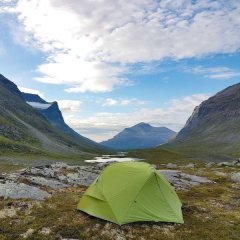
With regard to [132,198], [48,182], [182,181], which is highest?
[132,198]

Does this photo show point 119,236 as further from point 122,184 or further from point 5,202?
point 5,202

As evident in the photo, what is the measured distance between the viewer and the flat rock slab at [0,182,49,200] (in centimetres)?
2929

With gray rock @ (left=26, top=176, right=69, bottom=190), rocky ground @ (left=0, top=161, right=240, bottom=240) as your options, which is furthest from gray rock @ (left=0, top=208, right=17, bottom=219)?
gray rock @ (left=26, top=176, right=69, bottom=190)

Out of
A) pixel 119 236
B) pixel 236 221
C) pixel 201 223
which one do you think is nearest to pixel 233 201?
pixel 236 221

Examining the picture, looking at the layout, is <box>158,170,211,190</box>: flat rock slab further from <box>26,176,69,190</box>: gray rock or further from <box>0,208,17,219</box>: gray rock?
<box>0,208,17,219</box>: gray rock

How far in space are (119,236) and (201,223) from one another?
644 centimetres

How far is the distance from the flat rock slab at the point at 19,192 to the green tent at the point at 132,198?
6.01m

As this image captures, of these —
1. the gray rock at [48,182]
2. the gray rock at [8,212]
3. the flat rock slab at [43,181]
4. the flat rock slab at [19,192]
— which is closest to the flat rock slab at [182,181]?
the flat rock slab at [43,181]

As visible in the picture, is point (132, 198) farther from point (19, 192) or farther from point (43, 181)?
point (43, 181)

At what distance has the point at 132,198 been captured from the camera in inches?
928

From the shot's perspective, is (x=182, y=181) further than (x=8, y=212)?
Yes

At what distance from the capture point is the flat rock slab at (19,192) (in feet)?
96.1

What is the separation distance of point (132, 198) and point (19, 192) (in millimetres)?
11632

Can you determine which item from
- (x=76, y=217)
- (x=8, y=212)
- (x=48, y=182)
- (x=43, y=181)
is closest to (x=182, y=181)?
(x=48, y=182)
